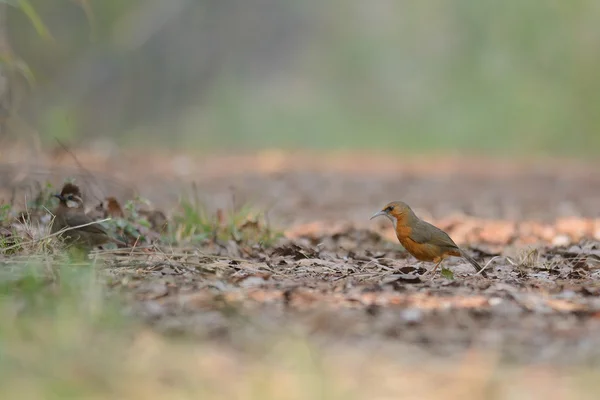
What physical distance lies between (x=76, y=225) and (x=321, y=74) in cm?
2051

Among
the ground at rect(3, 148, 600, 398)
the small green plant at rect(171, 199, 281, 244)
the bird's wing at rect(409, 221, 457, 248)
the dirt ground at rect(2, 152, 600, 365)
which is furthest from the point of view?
the small green plant at rect(171, 199, 281, 244)

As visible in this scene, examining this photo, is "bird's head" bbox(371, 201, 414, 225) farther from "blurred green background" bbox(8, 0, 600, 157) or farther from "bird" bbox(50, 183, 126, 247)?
Result: "blurred green background" bbox(8, 0, 600, 157)

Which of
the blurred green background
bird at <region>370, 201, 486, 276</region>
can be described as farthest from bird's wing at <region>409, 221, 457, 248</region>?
the blurred green background

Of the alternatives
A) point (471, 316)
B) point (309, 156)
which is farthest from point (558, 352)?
point (309, 156)

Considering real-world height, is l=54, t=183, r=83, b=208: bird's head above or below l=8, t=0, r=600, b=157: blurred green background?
below

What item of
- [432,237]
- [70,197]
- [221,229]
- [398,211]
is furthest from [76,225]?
[432,237]

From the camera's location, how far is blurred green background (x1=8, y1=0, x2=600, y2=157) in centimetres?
1839

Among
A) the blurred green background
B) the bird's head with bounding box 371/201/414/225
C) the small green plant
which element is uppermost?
the blurred green background

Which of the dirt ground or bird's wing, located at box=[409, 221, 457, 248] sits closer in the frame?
the dirt ground

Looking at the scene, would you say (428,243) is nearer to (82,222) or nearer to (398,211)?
(398,211)

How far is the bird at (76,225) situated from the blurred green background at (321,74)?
9.35m

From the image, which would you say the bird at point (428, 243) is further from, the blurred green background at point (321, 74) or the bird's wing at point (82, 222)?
the blurred green background at point (321, 74)

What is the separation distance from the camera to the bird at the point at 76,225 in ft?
16.1

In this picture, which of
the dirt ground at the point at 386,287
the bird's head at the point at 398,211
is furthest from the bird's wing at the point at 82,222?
the bird's head at the point at 398,211
